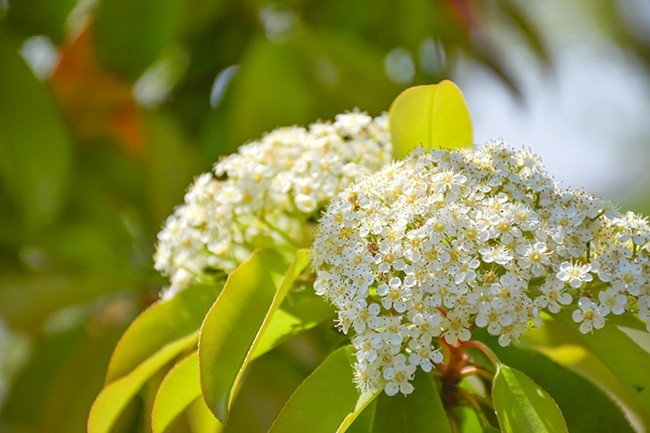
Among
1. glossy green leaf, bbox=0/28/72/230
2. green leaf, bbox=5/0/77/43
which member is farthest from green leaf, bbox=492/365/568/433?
green leaf, bbox=5/0/77/43

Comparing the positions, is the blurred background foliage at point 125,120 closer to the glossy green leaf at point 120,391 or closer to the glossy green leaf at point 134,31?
the glossy green leaf at point 134,31

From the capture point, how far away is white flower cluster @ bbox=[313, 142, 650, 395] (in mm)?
870

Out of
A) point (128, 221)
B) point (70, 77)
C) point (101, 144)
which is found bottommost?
point (128, 221)

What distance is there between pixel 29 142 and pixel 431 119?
1.02 m

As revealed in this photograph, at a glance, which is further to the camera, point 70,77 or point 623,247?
point 70,77

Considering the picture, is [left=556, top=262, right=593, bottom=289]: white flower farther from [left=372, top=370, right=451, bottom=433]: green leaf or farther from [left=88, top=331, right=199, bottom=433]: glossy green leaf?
[left=88, top=331, right=199, bottom=433]: glossy green leaf

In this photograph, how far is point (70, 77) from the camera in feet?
6.72

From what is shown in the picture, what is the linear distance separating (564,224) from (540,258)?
0.06m

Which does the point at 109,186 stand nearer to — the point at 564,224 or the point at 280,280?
the point at 280,280

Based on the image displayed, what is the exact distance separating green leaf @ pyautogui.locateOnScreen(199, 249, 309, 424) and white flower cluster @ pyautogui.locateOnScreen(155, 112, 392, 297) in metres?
0.09

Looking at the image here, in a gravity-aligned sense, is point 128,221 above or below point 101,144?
below

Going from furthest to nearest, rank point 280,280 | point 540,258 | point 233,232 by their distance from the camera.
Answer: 1. point 233,232
2. point 280,280
3. point 540,258

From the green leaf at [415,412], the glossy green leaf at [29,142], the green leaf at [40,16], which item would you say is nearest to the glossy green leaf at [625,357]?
the green leaf at [415,412]

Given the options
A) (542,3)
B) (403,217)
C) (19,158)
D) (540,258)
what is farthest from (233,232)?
(542,3)
